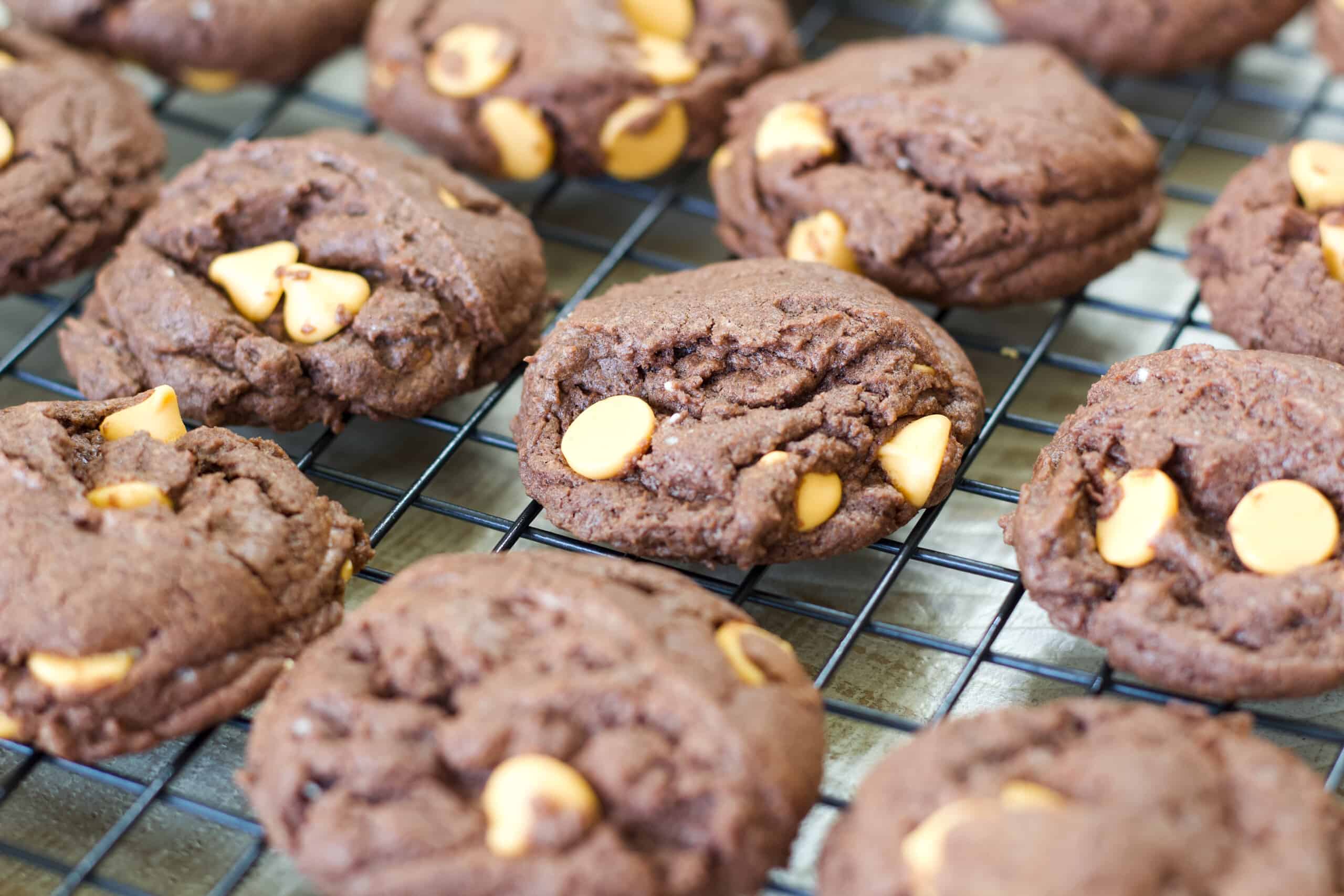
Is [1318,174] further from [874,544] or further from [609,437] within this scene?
[609,437]

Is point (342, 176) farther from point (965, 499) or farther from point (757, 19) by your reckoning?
point (965, 499)

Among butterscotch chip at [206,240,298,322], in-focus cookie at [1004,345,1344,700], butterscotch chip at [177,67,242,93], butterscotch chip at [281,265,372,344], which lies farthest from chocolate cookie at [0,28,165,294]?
in-focus cookie at [1004,345,1344,700]

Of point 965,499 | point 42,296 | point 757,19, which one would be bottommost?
point 965,499

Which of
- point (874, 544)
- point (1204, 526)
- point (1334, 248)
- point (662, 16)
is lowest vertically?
point (874, 544)

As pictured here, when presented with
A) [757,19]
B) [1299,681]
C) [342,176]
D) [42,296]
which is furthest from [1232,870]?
[42,296]

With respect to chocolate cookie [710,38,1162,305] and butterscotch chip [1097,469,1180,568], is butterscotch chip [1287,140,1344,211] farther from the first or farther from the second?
butterscotch chip [1097,469,1180,568]

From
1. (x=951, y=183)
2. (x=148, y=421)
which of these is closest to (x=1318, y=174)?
(x=951, y=183)
